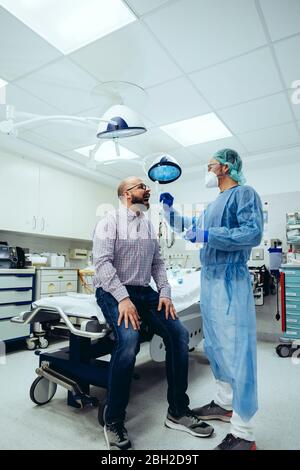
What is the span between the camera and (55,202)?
447 centimetres

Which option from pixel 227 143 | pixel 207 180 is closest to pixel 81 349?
pixel 207 180

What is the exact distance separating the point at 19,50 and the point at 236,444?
2.88 meters

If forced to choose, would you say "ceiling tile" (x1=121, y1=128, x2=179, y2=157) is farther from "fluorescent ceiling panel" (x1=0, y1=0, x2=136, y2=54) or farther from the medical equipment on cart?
the medical equipment on cart

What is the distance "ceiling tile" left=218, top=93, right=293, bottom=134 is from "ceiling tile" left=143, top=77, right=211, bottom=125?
0.30m

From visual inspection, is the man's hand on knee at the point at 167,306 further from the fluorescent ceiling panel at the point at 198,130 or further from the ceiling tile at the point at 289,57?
the fluorescent ceiling panel at the point at 198,130

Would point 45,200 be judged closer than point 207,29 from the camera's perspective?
No

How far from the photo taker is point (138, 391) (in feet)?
7.47

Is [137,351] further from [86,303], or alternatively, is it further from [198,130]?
[198,130]

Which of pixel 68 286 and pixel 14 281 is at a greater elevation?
pixel 14 281

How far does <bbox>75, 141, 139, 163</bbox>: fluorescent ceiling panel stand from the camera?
4.31 meters

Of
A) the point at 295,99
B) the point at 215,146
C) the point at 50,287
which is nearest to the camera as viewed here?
the point at 295,99

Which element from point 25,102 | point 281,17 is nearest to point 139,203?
point 281,17

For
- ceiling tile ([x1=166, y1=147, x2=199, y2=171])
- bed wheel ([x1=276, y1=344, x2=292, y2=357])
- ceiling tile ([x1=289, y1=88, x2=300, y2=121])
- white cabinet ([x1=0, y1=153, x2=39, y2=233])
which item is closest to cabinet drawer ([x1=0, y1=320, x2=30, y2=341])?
white cabinet ([x1=0, y1=153, x2=39, y2=233])
